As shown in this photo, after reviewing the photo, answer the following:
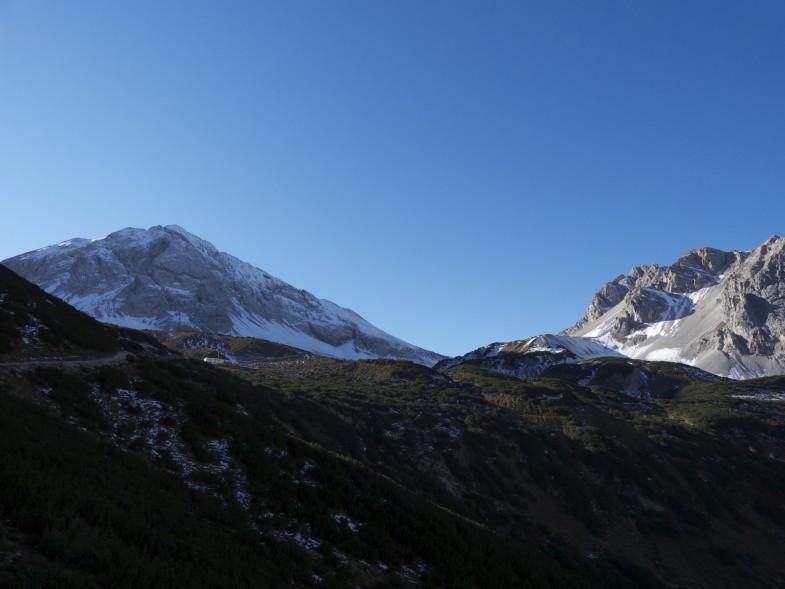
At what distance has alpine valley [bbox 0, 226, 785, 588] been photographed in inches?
485

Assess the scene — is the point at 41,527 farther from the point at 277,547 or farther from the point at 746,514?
the point at 746,514

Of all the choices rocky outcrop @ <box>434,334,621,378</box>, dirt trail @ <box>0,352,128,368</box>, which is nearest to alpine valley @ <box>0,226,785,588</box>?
dirt trail @ <box>0,352,128,368</box>

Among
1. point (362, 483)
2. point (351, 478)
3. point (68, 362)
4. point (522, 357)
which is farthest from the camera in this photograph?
point (522, 357)

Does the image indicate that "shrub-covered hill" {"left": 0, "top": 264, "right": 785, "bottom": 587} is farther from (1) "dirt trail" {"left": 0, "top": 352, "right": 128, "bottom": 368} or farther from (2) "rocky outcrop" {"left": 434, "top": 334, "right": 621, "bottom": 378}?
(2) "rocky outcrop" {"left": 434, "top": 334, "right": 621, "bottom": 378}

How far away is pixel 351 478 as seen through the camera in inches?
962

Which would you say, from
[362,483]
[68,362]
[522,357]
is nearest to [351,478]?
[362,483]

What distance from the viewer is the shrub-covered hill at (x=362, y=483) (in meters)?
12.2

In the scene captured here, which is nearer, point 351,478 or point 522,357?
point 351,478

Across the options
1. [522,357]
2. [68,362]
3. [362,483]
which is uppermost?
[522,357]

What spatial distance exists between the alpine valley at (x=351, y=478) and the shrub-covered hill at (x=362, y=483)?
4.2 inches

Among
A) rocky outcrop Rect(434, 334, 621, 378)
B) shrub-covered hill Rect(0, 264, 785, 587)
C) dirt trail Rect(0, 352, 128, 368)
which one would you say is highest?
rocky outcrop Rect(434, 334, 621, 378)

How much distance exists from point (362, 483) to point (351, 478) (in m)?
0.65

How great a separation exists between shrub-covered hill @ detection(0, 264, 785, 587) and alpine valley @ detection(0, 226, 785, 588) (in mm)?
108

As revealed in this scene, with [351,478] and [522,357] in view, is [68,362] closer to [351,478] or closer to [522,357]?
[351,478]
